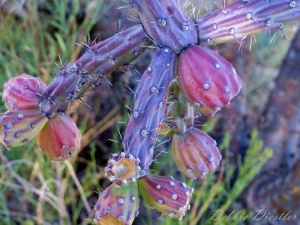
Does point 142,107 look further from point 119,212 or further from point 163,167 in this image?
point 163,167

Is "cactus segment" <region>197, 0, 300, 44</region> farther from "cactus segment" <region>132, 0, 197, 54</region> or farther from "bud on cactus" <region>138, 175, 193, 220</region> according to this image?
"bud on cactus" <region>138, 175, 193, 220</region>

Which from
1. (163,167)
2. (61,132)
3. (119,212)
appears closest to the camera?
(119,212)

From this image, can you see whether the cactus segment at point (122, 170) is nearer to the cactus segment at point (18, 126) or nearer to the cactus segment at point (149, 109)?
the cactus segment at point (149, 109)

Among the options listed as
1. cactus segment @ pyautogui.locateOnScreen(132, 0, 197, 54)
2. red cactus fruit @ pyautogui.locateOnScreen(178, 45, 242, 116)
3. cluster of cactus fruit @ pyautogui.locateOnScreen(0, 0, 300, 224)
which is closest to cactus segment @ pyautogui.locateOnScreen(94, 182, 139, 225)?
cluster of cactus fruit @ pyautogui.locateOnScreen(0, 0, 300, 224)

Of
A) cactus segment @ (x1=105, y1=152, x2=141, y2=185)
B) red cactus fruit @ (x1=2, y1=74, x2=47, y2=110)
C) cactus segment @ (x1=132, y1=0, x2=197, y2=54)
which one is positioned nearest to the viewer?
cactus segment @ (x1=105, y1=152, x2=141, y2=185)

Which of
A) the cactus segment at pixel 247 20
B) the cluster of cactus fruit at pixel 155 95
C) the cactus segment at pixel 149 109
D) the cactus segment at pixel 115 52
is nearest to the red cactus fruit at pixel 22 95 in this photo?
the cluster of cactus fruit at pixel 155 95

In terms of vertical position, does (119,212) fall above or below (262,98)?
above

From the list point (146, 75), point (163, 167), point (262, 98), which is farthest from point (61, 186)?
point (262, 98)
